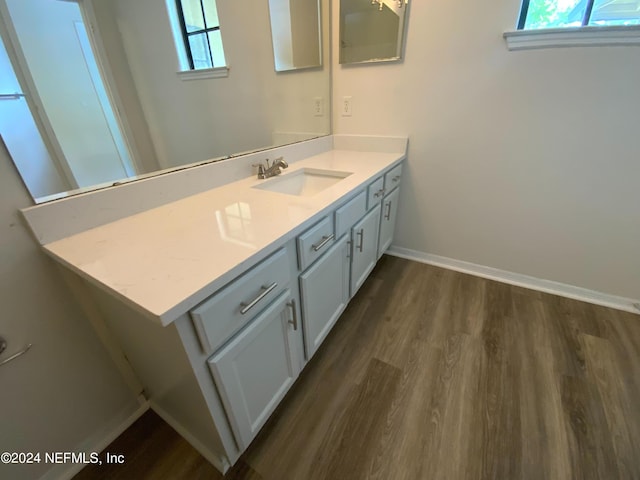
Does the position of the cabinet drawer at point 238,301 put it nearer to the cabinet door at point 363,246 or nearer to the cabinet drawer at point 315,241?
the cabinet drawer at point 315,241

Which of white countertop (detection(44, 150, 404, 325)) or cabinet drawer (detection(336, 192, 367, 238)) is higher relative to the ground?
white countertop (detection(44, 150, 404, 325))

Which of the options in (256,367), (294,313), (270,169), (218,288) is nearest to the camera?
(218,288)

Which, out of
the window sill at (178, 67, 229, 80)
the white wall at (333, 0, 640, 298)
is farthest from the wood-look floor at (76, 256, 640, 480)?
the window sill at (178, 67, 229, 80)

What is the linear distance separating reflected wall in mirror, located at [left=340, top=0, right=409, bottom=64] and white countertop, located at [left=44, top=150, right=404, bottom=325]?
1046 mm

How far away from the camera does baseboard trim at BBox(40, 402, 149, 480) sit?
0.92 m

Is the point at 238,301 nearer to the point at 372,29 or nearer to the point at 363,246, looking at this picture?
the point at 363,246

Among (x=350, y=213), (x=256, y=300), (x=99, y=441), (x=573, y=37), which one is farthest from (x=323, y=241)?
(x=573, y=37)

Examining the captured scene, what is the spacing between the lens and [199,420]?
2.75ft

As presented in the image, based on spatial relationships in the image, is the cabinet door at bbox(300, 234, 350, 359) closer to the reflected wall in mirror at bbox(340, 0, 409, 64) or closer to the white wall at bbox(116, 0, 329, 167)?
the white wall at bbox(116, 0, 329, 167)

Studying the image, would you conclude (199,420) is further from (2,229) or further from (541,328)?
(541,328)

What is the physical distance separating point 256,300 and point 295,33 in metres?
1.71

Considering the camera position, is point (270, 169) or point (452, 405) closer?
point (452, 405)

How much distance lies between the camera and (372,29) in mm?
1598

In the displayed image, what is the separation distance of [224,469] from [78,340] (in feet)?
2.20
